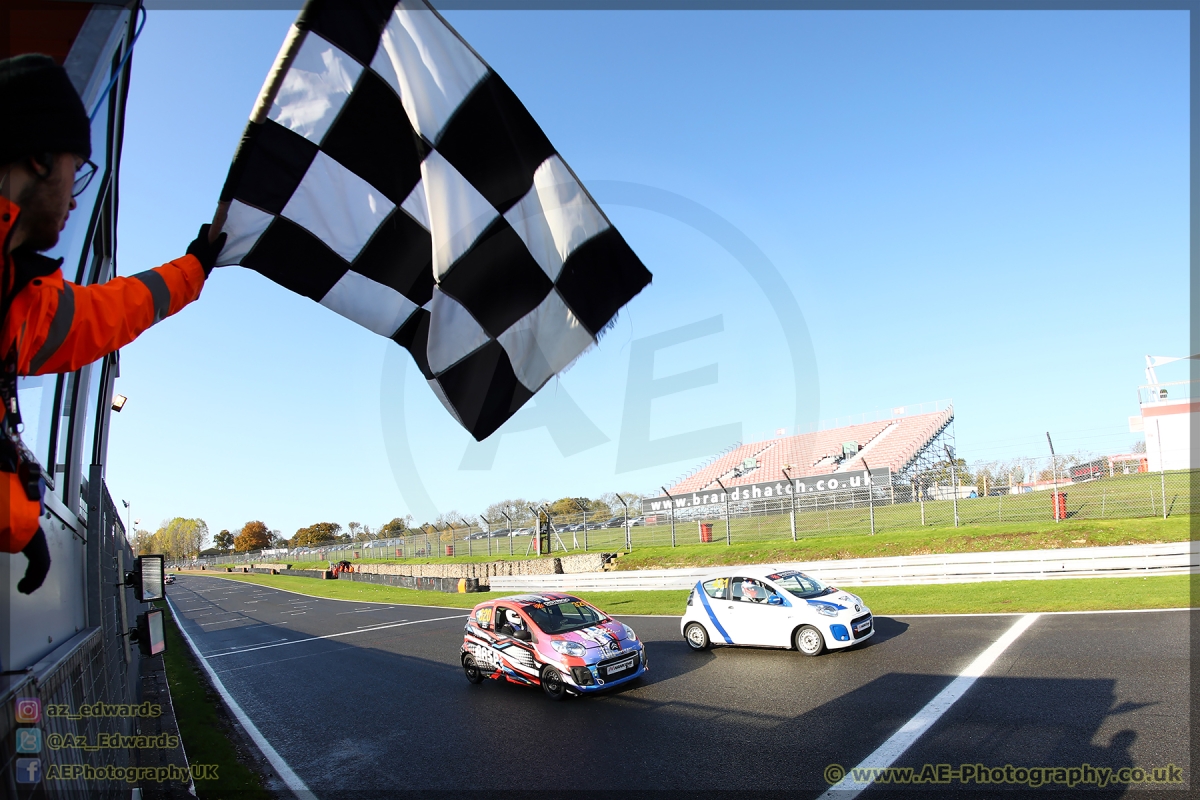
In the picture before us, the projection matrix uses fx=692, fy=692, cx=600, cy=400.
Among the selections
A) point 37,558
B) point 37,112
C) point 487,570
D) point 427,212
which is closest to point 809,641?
point 427,212

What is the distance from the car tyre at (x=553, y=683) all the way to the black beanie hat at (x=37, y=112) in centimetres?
963

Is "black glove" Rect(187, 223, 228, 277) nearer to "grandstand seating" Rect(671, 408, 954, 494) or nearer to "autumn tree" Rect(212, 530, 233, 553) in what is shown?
"grandstand seating" Rect(671, 408, 954, 494)

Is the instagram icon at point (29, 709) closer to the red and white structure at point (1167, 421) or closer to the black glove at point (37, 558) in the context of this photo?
the black glove at point (37, 558)

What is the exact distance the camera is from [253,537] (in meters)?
139

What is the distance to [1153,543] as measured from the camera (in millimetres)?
16625

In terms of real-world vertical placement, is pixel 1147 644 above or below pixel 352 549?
above

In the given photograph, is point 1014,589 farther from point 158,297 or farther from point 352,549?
point 352,549

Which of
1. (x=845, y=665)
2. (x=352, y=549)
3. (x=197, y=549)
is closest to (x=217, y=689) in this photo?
(x=845, y=665)

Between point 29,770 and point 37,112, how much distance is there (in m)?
1.84

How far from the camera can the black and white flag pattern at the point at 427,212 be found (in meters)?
2.94

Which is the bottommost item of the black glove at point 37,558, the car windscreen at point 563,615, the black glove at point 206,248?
the car windscreen at point 563,615

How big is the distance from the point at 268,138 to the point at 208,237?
54 centimetres

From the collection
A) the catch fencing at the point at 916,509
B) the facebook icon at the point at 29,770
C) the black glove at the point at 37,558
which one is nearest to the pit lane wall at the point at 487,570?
the catch fencing at the point at 916,509

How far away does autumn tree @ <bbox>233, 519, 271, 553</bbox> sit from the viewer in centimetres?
13875
